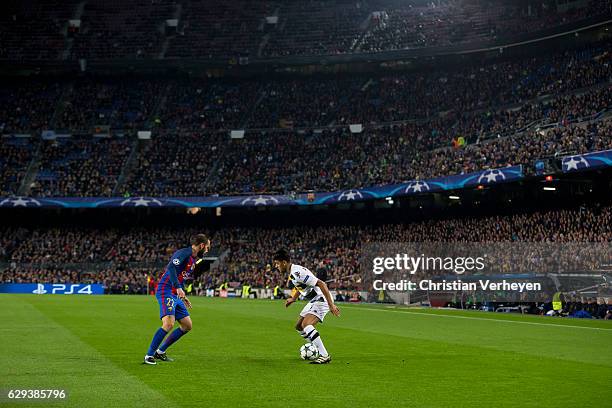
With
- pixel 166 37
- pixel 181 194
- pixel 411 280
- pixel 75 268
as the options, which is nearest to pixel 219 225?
pixel 181 194

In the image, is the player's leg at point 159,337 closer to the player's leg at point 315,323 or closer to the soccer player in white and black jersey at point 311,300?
the soccer player in white and black jersey at point 311,300

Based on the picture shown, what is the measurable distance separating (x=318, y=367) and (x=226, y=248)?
56.7 metres

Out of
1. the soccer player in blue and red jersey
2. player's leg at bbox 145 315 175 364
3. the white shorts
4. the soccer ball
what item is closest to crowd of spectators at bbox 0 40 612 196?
the soccer ball

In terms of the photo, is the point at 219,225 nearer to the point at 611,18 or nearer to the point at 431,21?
the point at 431,21

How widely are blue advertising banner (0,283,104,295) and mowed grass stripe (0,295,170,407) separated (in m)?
44.7

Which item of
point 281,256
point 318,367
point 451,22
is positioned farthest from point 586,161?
point 451,22

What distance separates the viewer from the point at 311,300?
15.9 meters

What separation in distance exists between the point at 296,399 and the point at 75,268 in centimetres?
6204

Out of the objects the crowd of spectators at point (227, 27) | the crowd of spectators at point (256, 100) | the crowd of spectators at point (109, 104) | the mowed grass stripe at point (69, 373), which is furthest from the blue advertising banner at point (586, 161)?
the crowd of spectators at point (109, 104)

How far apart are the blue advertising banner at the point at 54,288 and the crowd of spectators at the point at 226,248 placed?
2.22m

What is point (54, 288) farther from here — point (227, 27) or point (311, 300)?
point (311, 300)

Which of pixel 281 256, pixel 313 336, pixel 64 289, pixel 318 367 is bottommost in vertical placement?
pixel 318 367

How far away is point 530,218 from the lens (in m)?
48.6

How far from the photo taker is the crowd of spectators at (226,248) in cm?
5891
